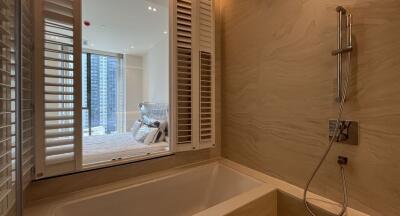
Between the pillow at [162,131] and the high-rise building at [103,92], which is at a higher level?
the high-rise building at [103,92]

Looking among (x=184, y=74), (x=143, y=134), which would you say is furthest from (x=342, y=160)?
(x=143, y=134)

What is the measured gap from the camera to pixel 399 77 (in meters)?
1.00

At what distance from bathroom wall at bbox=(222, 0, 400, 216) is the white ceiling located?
171 cm

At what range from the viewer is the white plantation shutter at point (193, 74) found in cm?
178

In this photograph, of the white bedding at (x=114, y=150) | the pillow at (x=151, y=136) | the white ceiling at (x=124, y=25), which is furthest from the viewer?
the white ceiling at (x=124, y=25)

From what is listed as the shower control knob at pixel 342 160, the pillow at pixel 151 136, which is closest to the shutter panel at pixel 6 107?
the shower control knob at pixel 342 160

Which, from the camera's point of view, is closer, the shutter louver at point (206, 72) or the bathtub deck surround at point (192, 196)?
the bathtub deck surround at point (192, 196)

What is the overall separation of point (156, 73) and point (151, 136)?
2.34 metres

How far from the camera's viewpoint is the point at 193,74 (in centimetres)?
183

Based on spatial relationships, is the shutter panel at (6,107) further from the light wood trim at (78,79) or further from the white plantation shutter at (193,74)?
the white plantation shutter at (193,74)

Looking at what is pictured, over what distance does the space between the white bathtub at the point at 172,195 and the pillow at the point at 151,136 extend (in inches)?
50.6

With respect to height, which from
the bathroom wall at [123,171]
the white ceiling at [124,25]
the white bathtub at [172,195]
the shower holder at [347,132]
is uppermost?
the white ceiling at [124,25]

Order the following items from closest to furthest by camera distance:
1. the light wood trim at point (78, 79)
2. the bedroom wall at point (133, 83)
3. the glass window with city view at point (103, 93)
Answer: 1. the light wood trim at point (78, 79)
2. the glass window with city view at point (103, 93)
3. the bedroom wall at point (133, 83)

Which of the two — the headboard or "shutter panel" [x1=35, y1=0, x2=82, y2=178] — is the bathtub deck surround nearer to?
"shutter panel" [x1=35, y1=0, x2=82, y2=178]
